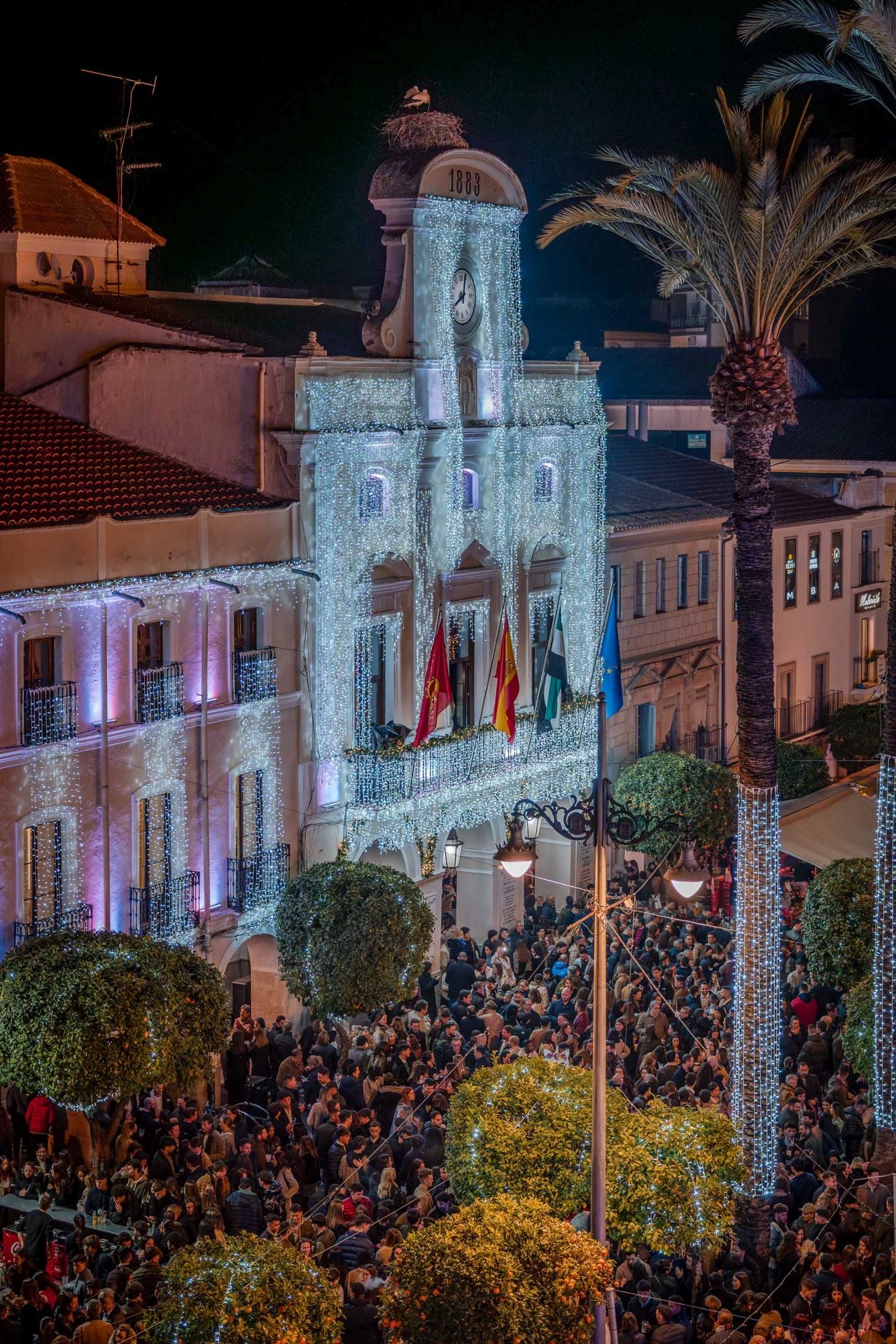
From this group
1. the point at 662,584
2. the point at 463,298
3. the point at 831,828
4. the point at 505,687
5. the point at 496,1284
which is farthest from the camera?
the point at 662,584

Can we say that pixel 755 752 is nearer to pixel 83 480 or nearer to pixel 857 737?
pixel 83 480

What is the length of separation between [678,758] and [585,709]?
307 cm

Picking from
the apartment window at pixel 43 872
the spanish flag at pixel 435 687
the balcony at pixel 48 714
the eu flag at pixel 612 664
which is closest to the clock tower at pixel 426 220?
the spanish flag at pixel 435 687

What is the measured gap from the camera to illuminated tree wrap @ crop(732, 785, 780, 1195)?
932 inches

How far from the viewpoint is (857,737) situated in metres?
48.0

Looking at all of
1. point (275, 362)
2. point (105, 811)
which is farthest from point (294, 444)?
point (105, 811)

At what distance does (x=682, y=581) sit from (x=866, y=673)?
38.1 ft

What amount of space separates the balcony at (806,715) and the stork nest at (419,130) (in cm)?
1991

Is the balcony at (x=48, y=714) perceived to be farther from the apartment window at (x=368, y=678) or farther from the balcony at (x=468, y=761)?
the apartment window at (x=368, y=678)

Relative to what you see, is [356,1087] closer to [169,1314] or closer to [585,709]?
[169,1314]

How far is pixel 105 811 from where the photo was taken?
94.6 ft

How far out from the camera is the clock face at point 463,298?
37.0m

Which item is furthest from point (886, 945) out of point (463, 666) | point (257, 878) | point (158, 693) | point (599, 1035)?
point (463, 666)

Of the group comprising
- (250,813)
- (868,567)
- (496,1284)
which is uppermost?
(868,567)
